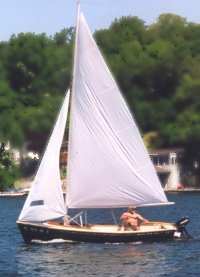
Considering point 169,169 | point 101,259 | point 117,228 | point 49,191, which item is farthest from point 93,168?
point 169,169

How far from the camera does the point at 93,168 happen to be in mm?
53469

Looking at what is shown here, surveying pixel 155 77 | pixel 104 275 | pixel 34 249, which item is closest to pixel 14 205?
pixel 155 77

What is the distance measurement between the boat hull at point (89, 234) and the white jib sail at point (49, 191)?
2.05 feet

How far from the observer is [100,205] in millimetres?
52781

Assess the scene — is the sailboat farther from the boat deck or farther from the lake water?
the lake water

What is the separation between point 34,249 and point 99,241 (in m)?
3.42

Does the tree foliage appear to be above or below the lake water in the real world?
above

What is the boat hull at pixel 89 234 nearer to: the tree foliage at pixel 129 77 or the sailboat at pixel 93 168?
the sailboat at pixel 93 168

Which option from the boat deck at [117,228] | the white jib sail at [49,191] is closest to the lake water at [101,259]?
the boat deck at [117,228]

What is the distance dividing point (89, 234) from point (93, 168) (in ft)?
12.4

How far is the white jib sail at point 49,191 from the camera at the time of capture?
171ft

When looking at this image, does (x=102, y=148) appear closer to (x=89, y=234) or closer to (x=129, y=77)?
(x=89, y=234)

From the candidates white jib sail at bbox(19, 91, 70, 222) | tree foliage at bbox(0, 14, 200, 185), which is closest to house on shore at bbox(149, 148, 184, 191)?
tree foliage at bbox(0, 14, 200, 185)

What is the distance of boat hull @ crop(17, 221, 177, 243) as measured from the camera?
169 ft
